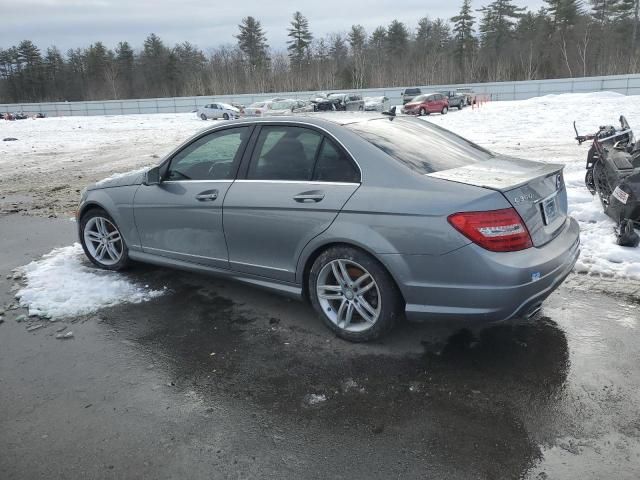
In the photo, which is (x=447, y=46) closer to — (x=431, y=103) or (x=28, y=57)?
(x=431, y=103)

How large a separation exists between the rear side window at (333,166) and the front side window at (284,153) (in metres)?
0.07

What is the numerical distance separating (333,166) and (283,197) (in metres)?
0.47

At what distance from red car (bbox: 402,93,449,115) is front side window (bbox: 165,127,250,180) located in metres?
30.8

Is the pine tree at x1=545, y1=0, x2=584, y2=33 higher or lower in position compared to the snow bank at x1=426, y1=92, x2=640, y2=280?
higher

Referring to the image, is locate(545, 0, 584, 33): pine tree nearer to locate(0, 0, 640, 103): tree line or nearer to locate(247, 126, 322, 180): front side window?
locate(0, 0, 640, 103): tree line

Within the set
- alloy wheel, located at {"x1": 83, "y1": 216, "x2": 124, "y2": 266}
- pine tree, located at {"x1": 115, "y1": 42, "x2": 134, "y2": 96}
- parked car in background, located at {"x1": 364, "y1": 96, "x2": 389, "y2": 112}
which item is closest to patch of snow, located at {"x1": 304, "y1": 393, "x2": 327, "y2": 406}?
alloy wheel, located at {"x1": 83, "y1": 216, "x2": 124, "y2": 266}

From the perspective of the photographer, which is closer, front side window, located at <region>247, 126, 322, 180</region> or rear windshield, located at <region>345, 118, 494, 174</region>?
rear windshield, located at <region>345, 118, 494, 174</region>

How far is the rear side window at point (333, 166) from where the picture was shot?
375 centimetres

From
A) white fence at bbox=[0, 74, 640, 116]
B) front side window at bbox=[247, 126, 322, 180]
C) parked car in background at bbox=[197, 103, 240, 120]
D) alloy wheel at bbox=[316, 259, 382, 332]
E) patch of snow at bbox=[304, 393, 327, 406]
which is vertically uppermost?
white fence at bbox=[0, 74, 640, 116]

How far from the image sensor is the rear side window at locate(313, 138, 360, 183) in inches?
148

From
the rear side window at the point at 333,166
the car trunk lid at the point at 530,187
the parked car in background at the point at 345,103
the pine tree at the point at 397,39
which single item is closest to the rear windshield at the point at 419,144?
the car trunk lid at the point at 530,187

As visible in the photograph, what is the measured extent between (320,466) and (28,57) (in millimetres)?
101307

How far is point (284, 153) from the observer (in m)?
4.15

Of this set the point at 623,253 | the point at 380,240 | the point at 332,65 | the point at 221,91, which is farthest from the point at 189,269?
the point at 332,65
